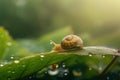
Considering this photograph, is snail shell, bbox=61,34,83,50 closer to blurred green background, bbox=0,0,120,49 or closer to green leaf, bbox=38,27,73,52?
green leaf, bbox=38,27,73,52

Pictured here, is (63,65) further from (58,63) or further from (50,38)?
(50,38)

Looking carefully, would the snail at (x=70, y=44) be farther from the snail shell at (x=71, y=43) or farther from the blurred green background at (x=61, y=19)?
the blurred green background at (x=61, y=19)

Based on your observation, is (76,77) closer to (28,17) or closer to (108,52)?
(108,52)

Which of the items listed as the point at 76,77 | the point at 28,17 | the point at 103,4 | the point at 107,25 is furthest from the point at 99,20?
the point at 76,77

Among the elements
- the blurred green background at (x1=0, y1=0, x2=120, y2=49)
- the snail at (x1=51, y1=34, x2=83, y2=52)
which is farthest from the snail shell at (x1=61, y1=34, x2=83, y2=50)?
the blurred green background at (x1=0, y1=0, x2=120, y2=49)

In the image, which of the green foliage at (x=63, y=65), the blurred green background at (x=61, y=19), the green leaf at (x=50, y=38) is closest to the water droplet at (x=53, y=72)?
the green foliage at (x=63, y=65)

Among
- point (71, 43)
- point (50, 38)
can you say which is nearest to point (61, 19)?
point (50, 38)

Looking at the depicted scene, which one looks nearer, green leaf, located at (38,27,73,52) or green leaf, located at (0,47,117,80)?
green leaf, located at (0,47,117,80)
